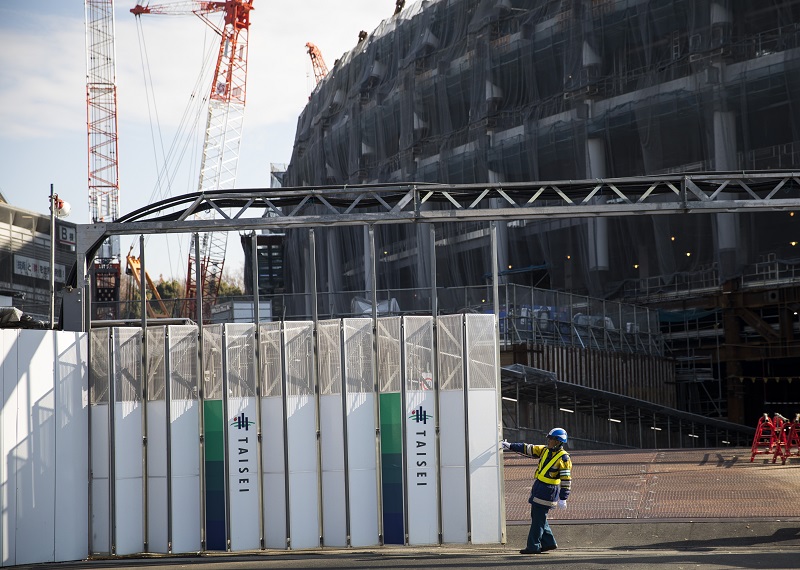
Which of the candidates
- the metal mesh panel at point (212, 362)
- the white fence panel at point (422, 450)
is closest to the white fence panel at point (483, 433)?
the white fence panel at point (422, 450)

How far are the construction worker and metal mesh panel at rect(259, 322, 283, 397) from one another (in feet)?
12.6

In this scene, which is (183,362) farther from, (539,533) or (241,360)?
(539,533)

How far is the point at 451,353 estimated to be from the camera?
45.6ft

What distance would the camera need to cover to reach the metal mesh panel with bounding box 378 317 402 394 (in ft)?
46.1

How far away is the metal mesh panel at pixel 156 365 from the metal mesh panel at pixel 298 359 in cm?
181

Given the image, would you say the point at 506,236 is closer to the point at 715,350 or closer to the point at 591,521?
the point at 715,350

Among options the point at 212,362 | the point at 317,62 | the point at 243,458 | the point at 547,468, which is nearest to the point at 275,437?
the point at 243,458

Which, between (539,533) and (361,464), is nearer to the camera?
(539,533)

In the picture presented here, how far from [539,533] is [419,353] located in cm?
294

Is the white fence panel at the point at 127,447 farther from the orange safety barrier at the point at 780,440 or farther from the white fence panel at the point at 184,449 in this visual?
the orange safety barrier at the point at 780,440

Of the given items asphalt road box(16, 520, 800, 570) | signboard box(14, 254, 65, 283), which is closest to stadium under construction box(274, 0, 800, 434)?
asphalt road box(16, 520, 800, 570)

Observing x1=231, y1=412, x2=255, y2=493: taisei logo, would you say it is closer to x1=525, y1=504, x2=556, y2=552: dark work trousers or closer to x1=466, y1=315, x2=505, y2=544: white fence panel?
x1=466, y1=315, x2=505, y2=544: white fence panel

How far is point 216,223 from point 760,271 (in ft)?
103

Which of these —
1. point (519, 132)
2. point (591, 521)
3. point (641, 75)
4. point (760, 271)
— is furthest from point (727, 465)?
point (519, 132)
